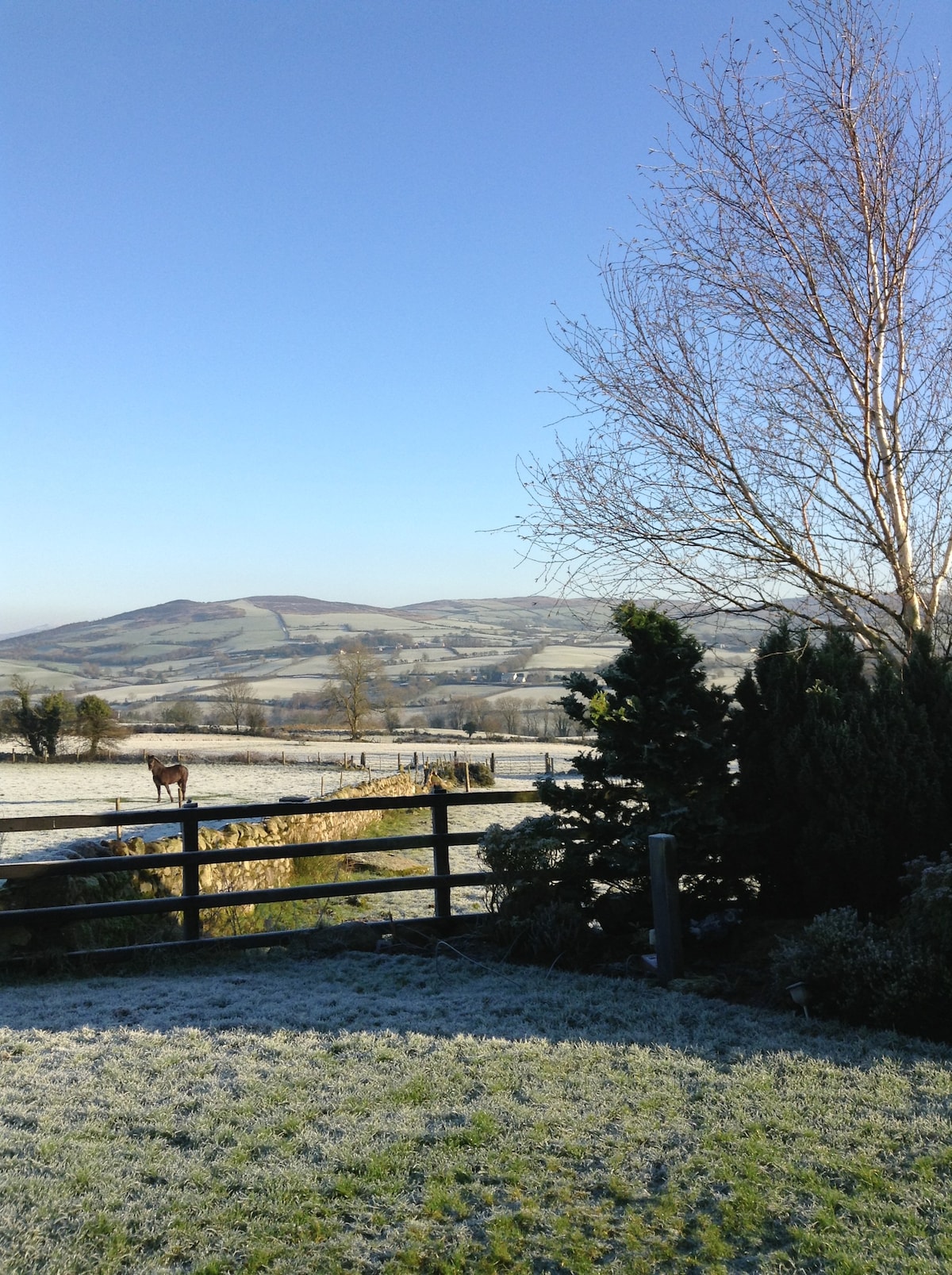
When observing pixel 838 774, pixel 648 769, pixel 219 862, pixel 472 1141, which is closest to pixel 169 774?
pixel 219 862

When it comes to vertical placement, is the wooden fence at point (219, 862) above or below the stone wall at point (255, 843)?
above

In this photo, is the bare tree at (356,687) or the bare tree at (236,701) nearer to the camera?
the bare tree at (236,701)

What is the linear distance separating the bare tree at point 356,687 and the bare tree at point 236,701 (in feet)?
15.7

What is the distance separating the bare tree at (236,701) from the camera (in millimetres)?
48438

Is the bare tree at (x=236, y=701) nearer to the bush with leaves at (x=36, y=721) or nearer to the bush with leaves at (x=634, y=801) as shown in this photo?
the bush with leaves at (x=36, y=721)

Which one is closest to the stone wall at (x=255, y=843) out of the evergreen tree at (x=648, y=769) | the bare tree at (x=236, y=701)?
the evergreen tree at (x=648, y=769)

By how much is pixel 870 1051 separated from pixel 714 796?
261cm

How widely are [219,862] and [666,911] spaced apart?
333cm

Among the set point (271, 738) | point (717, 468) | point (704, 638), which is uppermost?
point (717, 468)

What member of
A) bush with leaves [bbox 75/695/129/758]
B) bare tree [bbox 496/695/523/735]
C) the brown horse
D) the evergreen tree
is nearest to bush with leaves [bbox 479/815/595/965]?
the evergreen tree

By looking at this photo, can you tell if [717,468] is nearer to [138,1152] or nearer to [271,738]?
[138,1152]

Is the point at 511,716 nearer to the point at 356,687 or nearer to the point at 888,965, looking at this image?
the point at 356,687

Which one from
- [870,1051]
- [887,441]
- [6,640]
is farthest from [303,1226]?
[6,640]

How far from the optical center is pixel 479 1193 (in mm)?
3211
